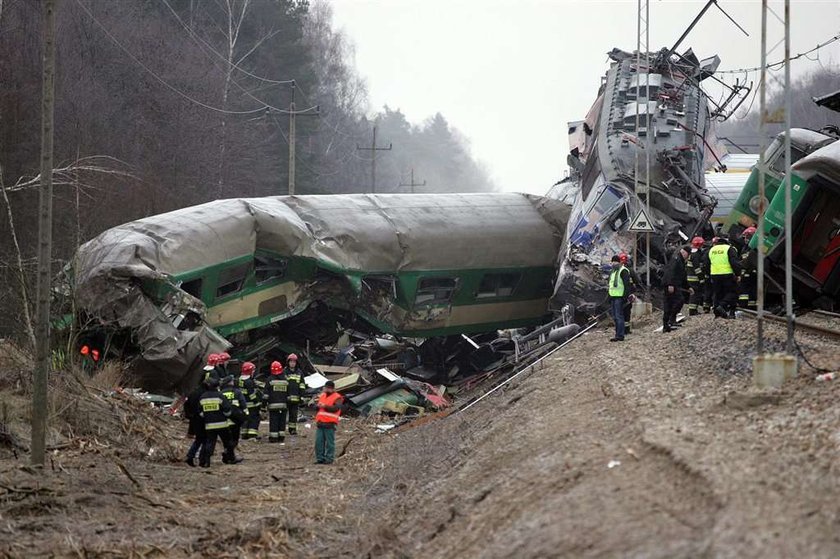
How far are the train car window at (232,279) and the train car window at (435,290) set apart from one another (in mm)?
3657

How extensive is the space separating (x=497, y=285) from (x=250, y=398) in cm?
793

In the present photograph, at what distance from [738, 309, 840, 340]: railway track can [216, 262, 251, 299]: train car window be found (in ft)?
26.5

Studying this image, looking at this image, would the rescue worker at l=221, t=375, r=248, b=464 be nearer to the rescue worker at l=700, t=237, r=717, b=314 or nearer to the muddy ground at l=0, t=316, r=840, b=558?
the muddy ground at l=0, t=316, r=840, b=558

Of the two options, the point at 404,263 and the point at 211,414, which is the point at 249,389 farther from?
the point at 404,263

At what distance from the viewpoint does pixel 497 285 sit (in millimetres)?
22062

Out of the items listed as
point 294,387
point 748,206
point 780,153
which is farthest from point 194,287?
point 748,206

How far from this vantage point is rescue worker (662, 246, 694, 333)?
1644cm

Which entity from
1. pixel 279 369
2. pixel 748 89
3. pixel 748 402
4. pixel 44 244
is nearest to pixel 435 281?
pixel 279 369

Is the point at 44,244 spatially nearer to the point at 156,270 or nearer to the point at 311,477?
the point at 311,477

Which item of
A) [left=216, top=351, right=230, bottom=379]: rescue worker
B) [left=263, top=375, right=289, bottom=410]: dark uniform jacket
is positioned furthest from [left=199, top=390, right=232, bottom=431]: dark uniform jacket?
[left=263, top=375, right=289, bottom=410]: dark uniform jacket

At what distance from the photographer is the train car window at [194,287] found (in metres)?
17.5

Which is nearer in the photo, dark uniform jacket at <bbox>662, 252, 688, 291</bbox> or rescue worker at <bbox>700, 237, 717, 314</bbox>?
dark uniform jacket at <bbox>662, 252, 688, 291</bbox>

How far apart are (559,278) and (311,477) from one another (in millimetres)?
9128

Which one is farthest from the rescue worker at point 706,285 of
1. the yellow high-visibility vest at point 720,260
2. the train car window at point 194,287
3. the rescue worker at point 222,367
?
the train car window at point 194,287
